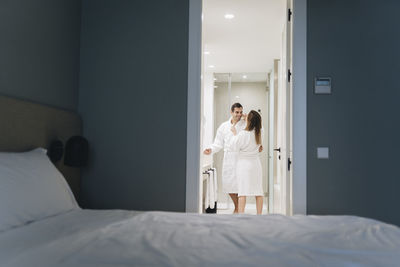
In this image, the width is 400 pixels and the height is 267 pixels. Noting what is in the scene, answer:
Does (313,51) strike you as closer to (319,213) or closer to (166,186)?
(319,213)

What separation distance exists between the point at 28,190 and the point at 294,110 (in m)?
2.13

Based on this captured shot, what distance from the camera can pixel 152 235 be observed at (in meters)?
1.50

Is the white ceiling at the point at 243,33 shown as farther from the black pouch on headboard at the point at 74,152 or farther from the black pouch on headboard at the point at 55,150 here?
the black pouch on headboard at the point at 55,150

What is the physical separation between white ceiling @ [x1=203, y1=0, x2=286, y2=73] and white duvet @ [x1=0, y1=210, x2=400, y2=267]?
2.53 metres

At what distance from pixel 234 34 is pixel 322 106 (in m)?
2.04

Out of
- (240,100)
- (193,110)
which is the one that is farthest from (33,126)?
(240,100)

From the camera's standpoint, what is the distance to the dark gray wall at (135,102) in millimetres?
3018

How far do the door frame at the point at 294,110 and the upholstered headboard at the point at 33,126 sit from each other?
3.35 ft

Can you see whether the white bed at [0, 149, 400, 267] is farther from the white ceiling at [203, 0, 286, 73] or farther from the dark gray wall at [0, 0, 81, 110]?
the white ceiling at [203, 0, 286, 73]

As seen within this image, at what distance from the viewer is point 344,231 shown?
1628 millimetres

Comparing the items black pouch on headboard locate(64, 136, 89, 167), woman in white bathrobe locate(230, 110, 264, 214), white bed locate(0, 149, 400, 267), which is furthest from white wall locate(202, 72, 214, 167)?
white bed locate(0, 149, 400, 267)

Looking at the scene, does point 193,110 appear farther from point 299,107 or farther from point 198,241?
point 198,241

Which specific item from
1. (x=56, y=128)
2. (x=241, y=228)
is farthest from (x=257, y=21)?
(x=241, y=228)

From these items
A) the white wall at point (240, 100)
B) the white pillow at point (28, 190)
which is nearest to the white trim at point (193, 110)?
the white pillow at point (28, 190)
